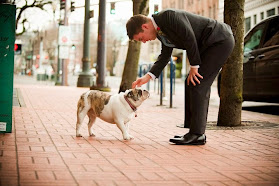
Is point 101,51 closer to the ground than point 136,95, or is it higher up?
higher up

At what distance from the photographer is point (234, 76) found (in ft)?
27.0

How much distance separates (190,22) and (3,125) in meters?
2.70

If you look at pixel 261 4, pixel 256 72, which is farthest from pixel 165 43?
pixel 261 4

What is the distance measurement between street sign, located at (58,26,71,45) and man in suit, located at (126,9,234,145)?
→ 2157 centimetres

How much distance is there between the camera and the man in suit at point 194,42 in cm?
571

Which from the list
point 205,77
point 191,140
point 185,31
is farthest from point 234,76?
point 185,31

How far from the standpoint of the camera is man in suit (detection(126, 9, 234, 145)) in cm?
571

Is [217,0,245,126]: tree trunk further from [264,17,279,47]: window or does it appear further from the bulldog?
[264,17,279,47]: window

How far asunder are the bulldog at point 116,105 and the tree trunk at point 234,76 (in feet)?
7.59

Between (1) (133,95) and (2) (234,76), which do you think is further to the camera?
(2) (234,76)

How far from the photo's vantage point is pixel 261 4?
3947 cm

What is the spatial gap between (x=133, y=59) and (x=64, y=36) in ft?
40.6

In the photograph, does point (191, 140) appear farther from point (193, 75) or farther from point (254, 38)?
point (254, 38)

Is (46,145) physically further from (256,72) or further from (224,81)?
(256,72)
